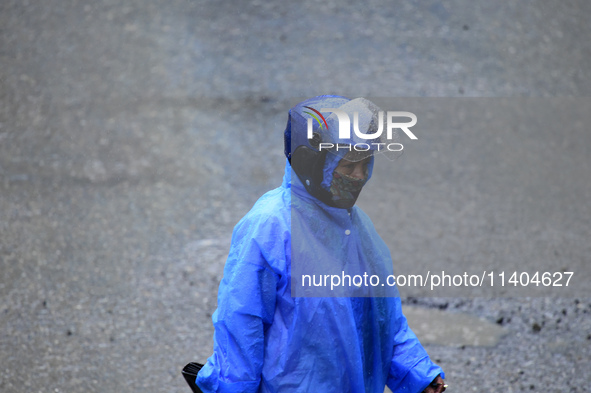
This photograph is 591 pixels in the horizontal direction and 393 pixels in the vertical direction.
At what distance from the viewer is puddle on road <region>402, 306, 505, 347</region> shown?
16.3 feet

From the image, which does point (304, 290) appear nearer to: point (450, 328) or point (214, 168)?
point (450, 328)

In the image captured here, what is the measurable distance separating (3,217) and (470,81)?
5.67 meters

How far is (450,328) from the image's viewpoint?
5113mm

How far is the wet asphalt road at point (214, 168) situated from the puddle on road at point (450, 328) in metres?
0.05

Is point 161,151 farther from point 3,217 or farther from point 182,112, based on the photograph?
point 3,217

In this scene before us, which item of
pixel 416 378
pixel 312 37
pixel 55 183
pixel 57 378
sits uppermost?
pixel 312 37

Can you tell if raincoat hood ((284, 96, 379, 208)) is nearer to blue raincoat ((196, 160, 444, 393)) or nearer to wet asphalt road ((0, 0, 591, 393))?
blue raincoat ((196, 160, 444, 393))

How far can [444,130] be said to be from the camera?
7.91 meters

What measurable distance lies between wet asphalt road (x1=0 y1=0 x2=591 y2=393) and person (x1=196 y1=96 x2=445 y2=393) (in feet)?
7.13

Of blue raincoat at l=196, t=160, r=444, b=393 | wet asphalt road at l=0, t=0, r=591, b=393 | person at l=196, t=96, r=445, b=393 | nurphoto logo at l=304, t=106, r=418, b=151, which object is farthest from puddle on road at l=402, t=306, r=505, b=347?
nurphoto logo at l=304, t=106, r=418, b=151

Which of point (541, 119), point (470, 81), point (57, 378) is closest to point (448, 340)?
point (57, 378)

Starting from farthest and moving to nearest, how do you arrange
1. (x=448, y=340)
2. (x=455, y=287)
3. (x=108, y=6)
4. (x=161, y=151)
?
(x=108, y=6)
(x=161, y=151)
(x=455, y=287)
(x=448, y=340)

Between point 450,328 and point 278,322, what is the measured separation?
2.89 meters

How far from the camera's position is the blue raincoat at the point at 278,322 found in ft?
8.05
